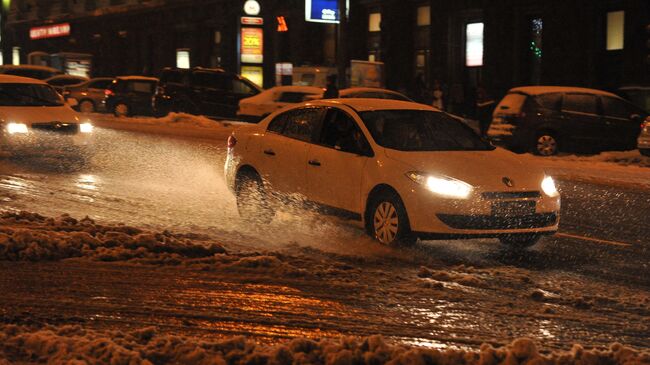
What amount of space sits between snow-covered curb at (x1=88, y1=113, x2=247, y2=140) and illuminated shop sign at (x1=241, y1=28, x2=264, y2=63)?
9185 millimetres

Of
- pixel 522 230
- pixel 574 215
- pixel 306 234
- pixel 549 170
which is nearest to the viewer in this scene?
pixel 522 230

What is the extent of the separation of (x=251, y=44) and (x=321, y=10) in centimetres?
907

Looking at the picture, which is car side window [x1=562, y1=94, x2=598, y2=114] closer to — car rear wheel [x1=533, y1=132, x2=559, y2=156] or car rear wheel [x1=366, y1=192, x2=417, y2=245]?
car rear wheel [x1=533, y1=132, x2=559, y2=156]

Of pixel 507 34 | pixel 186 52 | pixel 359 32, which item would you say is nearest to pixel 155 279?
pixel 507 34

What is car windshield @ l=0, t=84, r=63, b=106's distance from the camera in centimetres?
1780

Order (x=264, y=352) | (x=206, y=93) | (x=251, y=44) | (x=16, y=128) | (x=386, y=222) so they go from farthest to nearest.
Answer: (x=251, y=44)
(x=206, y=93)
(x=16, y=128)
(x=386, y=222)
(x=264, y=352)

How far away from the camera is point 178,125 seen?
1180 inches

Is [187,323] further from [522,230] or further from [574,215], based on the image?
[574,215]

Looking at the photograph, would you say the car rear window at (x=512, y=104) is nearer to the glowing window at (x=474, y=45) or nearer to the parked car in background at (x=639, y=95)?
the parked car in background at (x=639, y=95)

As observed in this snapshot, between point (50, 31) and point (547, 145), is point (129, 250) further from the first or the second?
point (50, 31)

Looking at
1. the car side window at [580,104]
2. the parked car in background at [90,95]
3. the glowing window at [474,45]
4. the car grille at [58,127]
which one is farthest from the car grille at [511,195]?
the parked car in background at [90,95]

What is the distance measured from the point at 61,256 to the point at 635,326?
15.6ft

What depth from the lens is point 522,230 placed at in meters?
9.41

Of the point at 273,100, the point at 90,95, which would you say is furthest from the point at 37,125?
the point at 90,95
